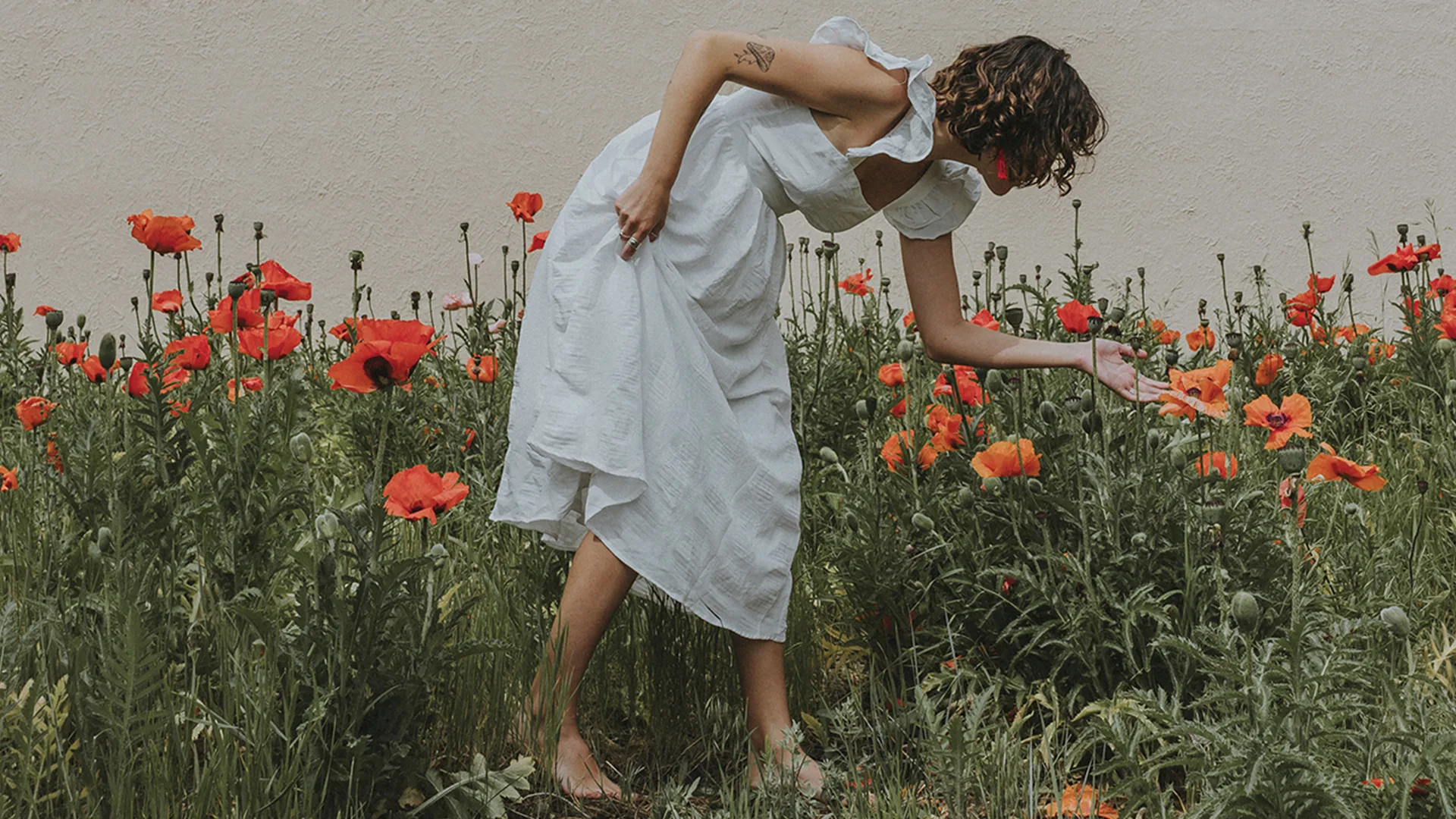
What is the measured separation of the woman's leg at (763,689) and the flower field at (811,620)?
0.19 feet

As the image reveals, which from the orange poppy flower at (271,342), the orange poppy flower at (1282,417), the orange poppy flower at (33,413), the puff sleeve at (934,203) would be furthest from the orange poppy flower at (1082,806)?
the orange poppy flower at (33,413)

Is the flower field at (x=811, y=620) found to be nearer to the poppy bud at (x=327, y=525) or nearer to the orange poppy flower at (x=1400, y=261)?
the poppy bud at (x=327, y=525)

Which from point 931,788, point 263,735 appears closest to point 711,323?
point 931,788

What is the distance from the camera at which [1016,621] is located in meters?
1.96

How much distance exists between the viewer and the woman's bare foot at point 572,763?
6.24 feet

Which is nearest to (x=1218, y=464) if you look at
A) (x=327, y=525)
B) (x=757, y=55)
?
(x=757, y=55)

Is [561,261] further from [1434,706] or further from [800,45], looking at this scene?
[1434,706]

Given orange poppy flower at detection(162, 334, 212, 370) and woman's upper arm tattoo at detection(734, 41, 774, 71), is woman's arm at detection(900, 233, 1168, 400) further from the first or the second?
orange poppy flower at detection(162, 334, 212, 370)

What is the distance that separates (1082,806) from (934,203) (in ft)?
3.44

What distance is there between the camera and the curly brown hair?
210 centimetres

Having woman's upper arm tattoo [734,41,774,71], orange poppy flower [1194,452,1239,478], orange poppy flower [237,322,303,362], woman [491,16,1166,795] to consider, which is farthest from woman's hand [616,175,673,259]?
orange poppy flower [1194,452,1239,478]

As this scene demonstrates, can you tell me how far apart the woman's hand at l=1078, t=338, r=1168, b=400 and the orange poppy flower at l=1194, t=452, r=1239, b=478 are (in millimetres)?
126

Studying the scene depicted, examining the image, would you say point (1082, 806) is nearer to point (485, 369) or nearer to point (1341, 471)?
point (1341, 471)

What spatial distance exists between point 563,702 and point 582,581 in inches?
7.0
